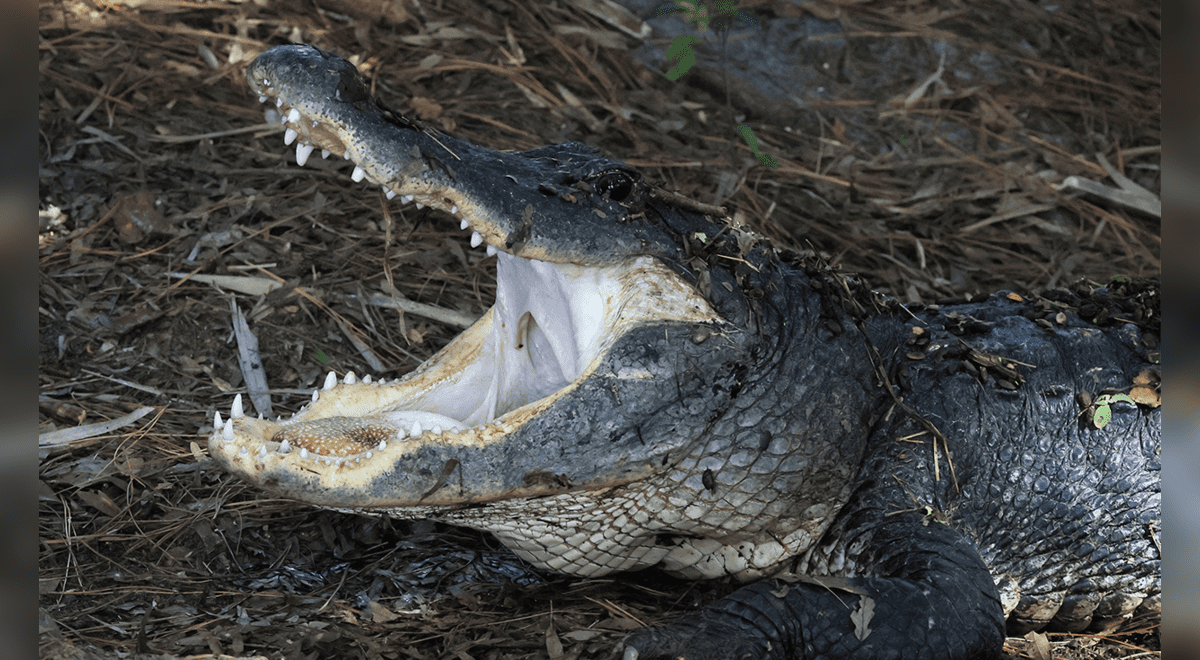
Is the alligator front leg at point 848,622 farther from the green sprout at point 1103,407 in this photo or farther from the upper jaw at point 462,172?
the upper jaw at point 462,172

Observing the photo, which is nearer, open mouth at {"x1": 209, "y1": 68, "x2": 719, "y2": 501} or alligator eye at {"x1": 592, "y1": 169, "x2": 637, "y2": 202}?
open mouth at {"x1": 209, "y1": 68, "x2": 719, "y2": 501}

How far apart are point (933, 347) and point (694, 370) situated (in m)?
0.82

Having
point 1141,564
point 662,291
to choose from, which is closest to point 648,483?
point 662,291

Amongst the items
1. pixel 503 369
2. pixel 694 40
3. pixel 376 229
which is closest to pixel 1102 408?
pixel 503 369

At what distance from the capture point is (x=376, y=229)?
3844 mm

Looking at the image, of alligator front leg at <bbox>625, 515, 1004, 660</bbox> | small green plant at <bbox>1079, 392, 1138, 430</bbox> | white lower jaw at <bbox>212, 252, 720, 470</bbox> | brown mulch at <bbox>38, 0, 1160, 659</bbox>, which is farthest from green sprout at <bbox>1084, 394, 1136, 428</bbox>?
white lower jaw at <bbox>212, 252, 720, 470</bbox>

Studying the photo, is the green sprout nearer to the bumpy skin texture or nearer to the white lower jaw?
the bumpy skin texture

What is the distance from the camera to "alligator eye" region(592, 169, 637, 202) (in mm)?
2352

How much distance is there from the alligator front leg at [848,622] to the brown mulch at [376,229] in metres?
0.28

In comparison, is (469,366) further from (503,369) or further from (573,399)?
(573,399)

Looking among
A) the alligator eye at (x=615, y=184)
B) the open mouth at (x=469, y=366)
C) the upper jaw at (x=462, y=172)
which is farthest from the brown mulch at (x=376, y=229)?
the alligator eye at (x=615, y=184)

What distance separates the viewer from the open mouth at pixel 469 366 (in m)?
2.08

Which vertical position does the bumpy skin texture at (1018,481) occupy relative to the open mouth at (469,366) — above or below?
above

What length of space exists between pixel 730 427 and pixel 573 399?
40 centimetres
